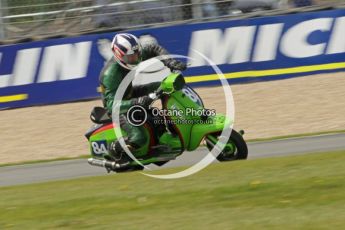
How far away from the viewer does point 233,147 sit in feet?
31.2

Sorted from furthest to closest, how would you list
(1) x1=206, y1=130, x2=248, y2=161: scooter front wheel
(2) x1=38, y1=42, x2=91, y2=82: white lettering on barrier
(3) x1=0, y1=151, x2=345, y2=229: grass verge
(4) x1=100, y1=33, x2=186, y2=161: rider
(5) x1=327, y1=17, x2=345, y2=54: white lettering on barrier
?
(2) x1=38, y1=42, x2=91, y2=82: white lettering on barrier → (5) x1=327, y1=17, x2=345, y2=54: white lettering on barrier → (4) x1=100, y1=33, x2=186, y2=161: rider → (1) x1=206, y1=130, x2=248, y2=161: scooter front wheel → (3) x1=0, y1=151, x2=345, y2=229: grass verge

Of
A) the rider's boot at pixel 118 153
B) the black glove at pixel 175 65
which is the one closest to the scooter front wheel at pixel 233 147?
the black glove at pixel 175 65

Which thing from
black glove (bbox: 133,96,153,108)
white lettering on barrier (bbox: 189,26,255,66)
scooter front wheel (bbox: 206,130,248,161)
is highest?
black glove (bbox: 133,96,153,108)

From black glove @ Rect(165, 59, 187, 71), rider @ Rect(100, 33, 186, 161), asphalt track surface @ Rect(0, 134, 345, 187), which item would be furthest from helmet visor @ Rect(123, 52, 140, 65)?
asphalt track surface @ Rect(0, 134, 345, 187)

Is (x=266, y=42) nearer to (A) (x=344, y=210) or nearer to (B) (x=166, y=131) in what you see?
(B) (x=166, y=131)

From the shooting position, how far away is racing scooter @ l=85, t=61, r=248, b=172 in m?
9.49

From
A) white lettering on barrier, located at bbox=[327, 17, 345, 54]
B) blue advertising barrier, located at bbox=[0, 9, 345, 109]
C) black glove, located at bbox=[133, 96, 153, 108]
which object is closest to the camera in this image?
black glove, located at bbox=[133, 96, 153, 108]

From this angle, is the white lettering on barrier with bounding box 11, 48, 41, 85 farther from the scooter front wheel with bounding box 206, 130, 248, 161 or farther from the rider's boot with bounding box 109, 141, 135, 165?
the scooter front wheel with bounding box 206, 130, 248, 161

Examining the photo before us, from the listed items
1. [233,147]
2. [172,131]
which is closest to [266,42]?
[172,131]

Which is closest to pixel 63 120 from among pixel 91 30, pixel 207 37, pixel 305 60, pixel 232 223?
pixel 91 30

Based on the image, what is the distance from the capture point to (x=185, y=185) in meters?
7.70

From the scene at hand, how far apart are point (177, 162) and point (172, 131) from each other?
41.4 inches

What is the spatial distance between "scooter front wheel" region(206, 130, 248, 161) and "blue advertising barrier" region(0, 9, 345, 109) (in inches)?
265

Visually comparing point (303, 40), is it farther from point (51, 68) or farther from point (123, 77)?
point (123, 77)
